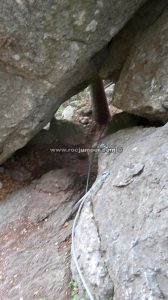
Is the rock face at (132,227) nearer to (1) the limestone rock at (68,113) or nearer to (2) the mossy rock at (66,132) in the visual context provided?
(2) the mossy rock at (66,132)

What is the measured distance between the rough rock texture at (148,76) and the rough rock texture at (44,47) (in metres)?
0.41

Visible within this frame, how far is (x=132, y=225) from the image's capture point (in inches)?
117

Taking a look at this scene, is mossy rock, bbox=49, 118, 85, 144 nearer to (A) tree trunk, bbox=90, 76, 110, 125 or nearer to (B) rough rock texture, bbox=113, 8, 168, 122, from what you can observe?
(A) tree trunk, bbox=90, 76, 110, 125

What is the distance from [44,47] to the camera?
3.85 metres

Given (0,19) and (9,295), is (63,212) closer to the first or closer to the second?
(9,295)

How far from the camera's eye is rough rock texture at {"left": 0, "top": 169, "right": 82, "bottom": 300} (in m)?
3.66

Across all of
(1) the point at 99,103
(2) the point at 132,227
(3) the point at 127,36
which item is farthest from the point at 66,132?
(2) the point at 132,227

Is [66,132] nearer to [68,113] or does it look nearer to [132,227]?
[68,113]

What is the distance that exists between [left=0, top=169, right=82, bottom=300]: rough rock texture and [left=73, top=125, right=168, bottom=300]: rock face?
0.48 m

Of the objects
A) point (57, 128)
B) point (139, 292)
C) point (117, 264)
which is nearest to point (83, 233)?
point (117, 264)

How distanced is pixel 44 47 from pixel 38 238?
7.00 ft

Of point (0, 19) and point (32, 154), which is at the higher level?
point (0, 19)

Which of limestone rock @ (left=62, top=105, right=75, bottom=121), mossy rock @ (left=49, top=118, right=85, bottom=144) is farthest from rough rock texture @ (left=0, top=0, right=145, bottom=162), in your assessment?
limestone rock @ (left=62, top=105, right=75, bottom=121)

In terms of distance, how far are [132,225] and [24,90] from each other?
2095mm
